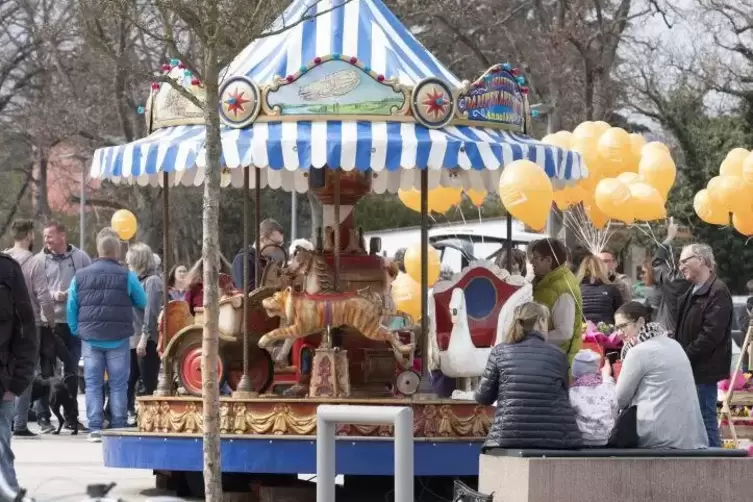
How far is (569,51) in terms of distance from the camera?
35.2 m

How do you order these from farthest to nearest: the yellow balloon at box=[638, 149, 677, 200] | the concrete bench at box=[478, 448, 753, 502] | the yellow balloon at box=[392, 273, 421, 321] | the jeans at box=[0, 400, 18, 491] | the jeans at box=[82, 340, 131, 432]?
the yellow balloon at box=[638, 149, 677, 200] → the yellow balloon at box=[392, 273, 421, 321] → the jeans at box=[82, 340, 131, 432] → the concrete bench at box=[478, 448, 753, 502] → the jeans at box=[0, 400, 18, 491]

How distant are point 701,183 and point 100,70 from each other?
594 inches

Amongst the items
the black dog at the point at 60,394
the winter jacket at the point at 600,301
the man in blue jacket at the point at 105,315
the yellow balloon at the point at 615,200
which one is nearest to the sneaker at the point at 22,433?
the black dog at the point at 60,394

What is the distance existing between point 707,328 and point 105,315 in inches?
243

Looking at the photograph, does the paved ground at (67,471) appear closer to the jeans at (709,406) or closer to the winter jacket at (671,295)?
the jeans at (709,406)

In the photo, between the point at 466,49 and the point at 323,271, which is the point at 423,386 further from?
the point at 466,49

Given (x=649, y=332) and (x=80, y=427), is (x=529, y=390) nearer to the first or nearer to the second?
(x=649, y=332)

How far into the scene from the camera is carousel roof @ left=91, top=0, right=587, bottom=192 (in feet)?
40.3

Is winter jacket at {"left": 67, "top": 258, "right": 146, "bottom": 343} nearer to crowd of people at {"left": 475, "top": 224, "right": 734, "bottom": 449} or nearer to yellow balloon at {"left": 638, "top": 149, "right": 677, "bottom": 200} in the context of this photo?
crowd of people at {"left": 475, "top": 224, "right": 734, "bottom": 449}

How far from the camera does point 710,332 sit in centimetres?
1348

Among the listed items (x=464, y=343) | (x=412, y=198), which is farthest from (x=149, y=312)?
(x=464, y=343)

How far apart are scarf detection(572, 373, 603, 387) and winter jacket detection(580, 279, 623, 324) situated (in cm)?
519


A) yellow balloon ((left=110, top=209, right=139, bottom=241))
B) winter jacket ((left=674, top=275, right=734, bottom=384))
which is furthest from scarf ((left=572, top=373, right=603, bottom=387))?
yellow balloon ((left=110, top=209, right=139, bottom=241))

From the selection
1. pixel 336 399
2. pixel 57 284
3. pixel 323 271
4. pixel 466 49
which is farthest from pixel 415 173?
pixel 466 49
